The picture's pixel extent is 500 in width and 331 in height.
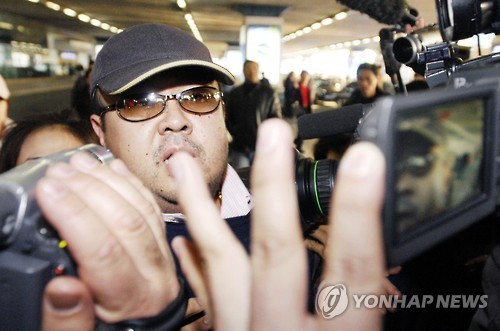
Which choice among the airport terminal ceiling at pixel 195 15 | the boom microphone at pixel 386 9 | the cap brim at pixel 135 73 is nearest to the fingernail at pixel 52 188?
the cap brim at pixel 135 73

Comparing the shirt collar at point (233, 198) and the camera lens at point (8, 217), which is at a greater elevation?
the camera lens at point (8, 217)

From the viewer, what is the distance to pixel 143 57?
1263 millimetres

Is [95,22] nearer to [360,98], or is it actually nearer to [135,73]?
[360,98]

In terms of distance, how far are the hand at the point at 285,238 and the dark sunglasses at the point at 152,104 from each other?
2.54 feet

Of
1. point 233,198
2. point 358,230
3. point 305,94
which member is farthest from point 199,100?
point 305,94

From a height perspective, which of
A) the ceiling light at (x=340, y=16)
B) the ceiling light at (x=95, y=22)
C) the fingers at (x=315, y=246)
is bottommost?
the fingers at (x=315, y=246)

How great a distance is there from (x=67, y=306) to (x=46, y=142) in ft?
3.47

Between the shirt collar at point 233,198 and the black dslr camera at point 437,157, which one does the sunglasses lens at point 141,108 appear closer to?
the shirt collar at point 233,198

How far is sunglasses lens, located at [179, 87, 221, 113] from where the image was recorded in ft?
4.16

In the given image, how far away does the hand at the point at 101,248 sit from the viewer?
0.50 m

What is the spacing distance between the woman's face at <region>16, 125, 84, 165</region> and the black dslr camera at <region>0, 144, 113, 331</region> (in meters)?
0.89

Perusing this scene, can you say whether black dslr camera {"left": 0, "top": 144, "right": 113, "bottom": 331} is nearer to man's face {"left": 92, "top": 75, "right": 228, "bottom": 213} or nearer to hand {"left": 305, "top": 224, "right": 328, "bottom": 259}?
man's face {"left": 92, "top": 75, "right": 228, "bottom": 213}

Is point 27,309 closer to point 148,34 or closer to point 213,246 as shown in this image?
point 213,246

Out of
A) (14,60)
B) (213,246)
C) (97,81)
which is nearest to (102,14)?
(14,60)
